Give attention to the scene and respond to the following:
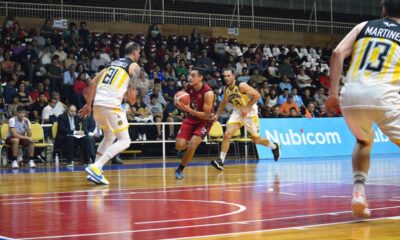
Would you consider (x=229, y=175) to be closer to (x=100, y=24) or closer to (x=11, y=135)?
(x=11, y=135)

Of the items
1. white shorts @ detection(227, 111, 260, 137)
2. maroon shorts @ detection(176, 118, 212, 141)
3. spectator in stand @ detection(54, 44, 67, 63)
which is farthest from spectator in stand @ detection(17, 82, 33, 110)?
maroon shorts @ detection(176, 118, 212, 141)

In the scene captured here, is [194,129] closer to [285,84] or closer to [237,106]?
[237,106]

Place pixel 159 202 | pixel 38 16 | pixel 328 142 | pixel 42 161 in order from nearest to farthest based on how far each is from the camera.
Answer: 1. pixel 159 202
2. pixel 42 161
3. pixel 328 142
4. pixel 38 16

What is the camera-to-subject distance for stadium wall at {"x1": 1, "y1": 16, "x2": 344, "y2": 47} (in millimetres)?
27453

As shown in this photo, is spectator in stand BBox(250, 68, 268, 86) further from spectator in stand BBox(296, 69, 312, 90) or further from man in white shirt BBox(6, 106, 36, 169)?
man in white shirt BBox(6, 106, 36, 169)

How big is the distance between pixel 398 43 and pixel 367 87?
1.65 ft

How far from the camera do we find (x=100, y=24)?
90.6 ft

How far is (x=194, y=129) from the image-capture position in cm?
1302

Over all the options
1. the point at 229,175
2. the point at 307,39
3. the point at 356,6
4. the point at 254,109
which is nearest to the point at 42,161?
the point at 254,109

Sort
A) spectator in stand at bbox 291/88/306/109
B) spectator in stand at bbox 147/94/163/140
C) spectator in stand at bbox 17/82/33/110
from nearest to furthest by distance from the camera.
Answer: spectator in stand at bbox 17/82/33/110 < spectator in stand at bbox 147/94/163/140 < spectator in stand at bbox 291/88/306/109

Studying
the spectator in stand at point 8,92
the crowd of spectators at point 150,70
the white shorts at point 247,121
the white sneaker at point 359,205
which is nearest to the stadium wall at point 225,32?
the crowd of spectators at point 150,70

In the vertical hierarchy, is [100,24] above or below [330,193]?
above

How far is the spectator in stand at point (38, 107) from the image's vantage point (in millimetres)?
19955

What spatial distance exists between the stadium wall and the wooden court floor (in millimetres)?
15862
